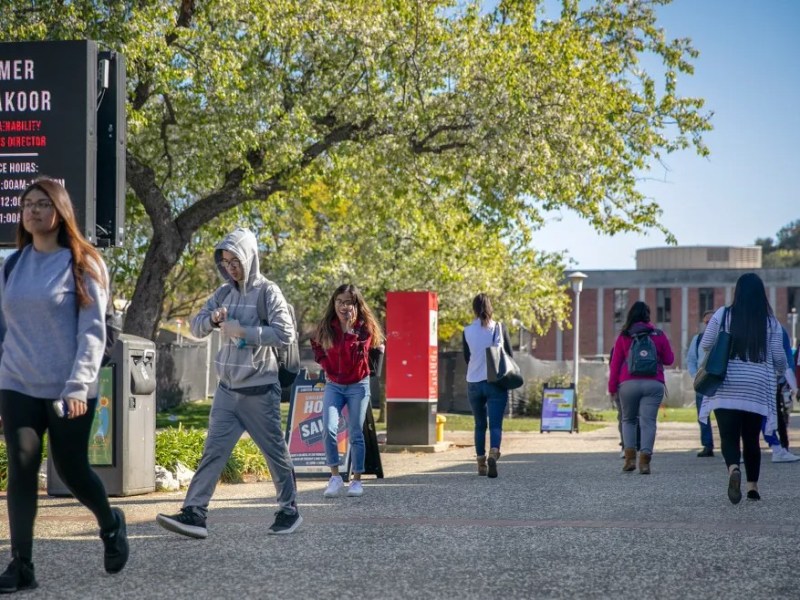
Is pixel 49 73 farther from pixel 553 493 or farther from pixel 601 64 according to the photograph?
pixel 601 64

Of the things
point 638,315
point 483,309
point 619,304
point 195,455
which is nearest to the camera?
point 195,455

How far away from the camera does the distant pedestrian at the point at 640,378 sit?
40.0ft

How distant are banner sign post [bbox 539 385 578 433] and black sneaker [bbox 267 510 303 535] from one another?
1625 centimetres

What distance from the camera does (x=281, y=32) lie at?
54.5 ft

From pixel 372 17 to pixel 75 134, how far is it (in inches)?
344

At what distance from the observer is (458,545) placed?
277 inches

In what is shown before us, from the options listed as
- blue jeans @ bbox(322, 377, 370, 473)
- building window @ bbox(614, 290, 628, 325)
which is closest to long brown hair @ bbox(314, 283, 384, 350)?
blue jeans @ bbox(322, 377, 370, 473)

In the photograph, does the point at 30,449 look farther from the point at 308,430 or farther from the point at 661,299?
the point at 661,299

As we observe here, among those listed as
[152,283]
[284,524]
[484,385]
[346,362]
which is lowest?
[284,524]

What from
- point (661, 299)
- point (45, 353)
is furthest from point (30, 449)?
point (661, 299)

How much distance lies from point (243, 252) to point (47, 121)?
278 cm

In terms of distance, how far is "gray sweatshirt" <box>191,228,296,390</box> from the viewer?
23.9 ft

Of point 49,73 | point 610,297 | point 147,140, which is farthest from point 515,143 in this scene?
point 610,297

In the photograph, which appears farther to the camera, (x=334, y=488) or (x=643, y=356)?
(x=643, y=356)
